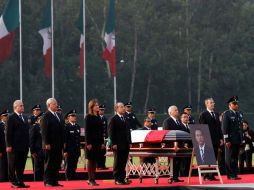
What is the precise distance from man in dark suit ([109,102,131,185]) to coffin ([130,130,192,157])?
0.77 metres

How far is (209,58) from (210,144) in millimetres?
57947

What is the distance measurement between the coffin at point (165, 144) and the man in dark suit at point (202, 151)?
1.46ft

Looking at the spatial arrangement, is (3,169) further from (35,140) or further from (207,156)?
(207,156)

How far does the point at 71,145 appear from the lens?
22.6m

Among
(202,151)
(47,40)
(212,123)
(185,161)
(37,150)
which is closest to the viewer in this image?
(202,151)

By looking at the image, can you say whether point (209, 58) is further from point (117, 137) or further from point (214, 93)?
point (117, 137)

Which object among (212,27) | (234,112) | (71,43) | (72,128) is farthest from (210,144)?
(212,27)

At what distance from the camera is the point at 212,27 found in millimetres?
78688

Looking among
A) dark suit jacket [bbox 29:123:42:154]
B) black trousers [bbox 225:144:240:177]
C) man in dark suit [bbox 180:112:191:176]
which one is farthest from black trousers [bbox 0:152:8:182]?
black trousers [bbox 225:144:240:177]

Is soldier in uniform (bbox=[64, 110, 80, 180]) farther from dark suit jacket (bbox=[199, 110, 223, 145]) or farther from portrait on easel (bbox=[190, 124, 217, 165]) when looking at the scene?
portrait on easel (bbox=[190, 124, 217, 165])

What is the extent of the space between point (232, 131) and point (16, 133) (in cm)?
487

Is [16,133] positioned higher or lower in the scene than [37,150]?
higher

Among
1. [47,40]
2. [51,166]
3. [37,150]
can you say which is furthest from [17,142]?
[47,40]

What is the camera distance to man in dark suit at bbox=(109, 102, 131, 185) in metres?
19.4
